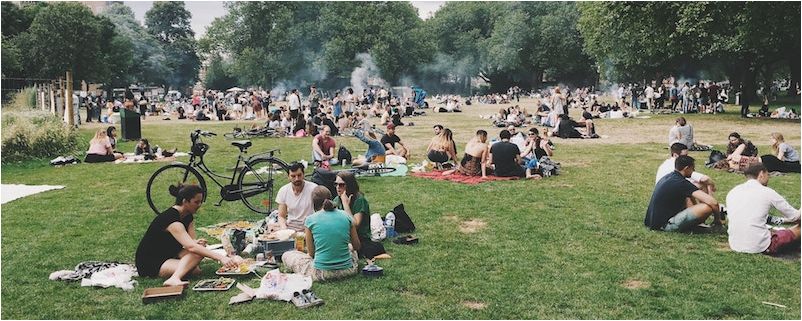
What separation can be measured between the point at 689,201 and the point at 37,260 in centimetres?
810

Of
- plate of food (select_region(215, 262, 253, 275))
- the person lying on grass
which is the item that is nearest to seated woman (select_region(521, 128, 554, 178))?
plate of food (select_region(215, 262, 253, 275))

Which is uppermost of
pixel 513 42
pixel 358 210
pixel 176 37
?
pixel 176 37

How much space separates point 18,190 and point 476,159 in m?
8.69

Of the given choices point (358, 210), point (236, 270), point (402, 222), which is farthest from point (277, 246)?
point (402, 222)

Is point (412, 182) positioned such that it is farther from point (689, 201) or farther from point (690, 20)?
point (690, 20)

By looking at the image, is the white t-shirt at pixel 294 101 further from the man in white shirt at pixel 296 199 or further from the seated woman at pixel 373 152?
the man in white shirt at pixel 296 199

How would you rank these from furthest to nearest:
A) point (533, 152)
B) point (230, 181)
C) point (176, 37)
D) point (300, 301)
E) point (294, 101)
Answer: point (176, 37), point (294, 101), point (533, 152), point (230, 181), point (300, 301)

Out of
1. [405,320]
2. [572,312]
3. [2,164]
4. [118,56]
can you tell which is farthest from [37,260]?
[118,56]

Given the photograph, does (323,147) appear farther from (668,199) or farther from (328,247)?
(328,247)

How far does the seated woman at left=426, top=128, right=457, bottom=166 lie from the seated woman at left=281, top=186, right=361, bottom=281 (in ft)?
27.2

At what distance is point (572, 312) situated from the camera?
244 inches

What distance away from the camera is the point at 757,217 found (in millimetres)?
8070

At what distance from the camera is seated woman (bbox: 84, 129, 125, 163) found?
17078mm

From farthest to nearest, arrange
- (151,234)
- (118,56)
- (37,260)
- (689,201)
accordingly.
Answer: (118,56) < (689,201) < (37,260) < (151,234)
